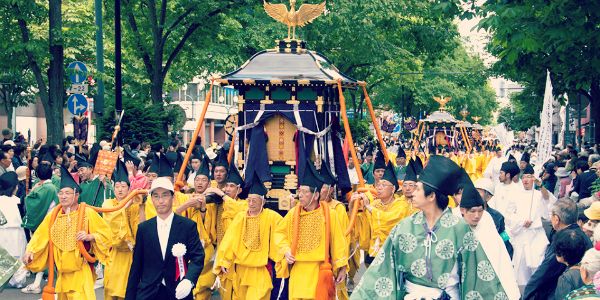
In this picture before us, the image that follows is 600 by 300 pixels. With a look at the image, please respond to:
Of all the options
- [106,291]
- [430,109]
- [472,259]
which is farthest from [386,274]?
[430,109]

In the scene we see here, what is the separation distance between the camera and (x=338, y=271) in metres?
10.7

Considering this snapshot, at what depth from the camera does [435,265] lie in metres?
6.57

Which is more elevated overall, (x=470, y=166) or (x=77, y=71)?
(x=77, y=71)

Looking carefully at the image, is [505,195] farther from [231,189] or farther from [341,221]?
[341,221]

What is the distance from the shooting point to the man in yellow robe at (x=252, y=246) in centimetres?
1084

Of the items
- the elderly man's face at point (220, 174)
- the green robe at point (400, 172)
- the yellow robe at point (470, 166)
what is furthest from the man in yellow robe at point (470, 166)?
the elderly man's face at point (220, 174)

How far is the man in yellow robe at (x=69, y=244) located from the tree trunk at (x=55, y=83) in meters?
12.0

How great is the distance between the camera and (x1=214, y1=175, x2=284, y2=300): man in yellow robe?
1084 cm

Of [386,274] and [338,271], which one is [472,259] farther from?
[338,271]

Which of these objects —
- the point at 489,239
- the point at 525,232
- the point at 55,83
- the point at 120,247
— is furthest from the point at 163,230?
the point at 55,83

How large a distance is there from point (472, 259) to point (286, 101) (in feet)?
26.0

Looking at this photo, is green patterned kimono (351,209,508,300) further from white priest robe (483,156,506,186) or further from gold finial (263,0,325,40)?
white priest robe (483,156,506,186)

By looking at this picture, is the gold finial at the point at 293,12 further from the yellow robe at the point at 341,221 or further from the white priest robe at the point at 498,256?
the white priest robe at the point at 498,256

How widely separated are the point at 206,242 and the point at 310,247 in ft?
6.68
